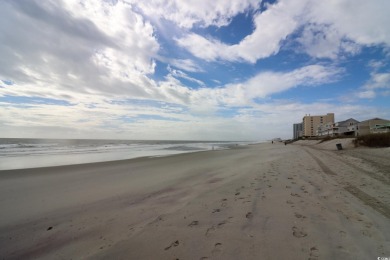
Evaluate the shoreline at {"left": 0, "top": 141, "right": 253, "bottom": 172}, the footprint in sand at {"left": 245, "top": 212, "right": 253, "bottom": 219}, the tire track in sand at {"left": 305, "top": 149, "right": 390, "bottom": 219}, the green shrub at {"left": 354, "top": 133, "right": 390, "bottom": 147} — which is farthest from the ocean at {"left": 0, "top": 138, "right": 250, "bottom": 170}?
the green shrub at {"left": 354, "top": 133, "right": 390, "bottom": 147}

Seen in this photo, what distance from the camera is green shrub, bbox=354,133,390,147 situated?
79.0ft

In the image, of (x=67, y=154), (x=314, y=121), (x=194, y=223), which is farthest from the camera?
(x=314, y=121)

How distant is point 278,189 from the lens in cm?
631

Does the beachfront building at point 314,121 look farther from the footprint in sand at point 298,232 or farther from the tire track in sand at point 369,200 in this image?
the footprint in sand at point 298,232

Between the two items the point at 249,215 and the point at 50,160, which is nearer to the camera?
the point at 249,215

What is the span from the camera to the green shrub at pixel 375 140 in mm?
24080

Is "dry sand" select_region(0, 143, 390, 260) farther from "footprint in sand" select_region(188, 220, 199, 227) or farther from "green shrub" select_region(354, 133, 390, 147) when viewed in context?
"green shrub" select_region(354, 133, 390, 147)

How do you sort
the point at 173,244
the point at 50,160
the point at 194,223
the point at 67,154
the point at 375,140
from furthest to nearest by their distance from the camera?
the point at 375,140 → the point at 67,154 → the point at 50,160 → the point at 194,223 → the point at 173,244

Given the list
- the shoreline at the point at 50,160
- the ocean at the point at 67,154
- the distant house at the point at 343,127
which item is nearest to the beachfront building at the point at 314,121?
the distant house at the point at 343,127

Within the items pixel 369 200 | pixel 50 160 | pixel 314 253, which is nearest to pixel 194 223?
pixel 314 253

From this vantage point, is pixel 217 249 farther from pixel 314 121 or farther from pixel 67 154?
pixel 314 121

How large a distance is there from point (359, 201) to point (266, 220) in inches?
113

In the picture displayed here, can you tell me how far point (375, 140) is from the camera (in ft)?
83.3

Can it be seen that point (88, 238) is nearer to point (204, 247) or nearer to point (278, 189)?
point (204, 247)
